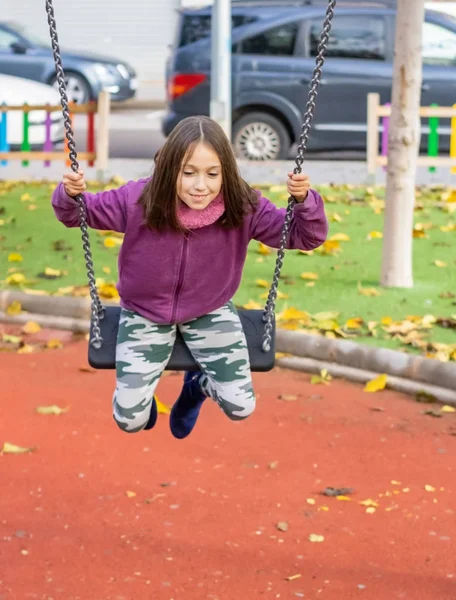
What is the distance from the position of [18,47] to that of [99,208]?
18.6m

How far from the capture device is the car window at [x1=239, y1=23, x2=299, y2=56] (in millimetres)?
15875

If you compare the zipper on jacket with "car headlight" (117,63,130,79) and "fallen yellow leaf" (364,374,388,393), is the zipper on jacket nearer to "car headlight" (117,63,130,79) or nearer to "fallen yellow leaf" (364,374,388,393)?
"fallen yellow leaf" (364,374,388,393)

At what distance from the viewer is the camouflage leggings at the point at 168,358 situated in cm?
416

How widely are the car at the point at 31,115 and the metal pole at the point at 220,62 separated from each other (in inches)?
95.1

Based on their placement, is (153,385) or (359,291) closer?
(153,385)

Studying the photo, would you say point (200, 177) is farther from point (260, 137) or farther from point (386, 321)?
point (260, 137)

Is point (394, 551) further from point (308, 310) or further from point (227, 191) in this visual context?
point (308, 310)

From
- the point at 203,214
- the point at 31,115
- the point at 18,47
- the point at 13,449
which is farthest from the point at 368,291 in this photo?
the point at 18,47

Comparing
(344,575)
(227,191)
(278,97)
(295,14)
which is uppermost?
(295,14)

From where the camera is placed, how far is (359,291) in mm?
8469

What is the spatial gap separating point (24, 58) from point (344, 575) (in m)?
18.5

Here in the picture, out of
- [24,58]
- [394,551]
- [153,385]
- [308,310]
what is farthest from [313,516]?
[24,58]

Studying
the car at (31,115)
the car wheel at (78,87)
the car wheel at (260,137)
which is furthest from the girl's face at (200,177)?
Result: the car wheel at (78,87)

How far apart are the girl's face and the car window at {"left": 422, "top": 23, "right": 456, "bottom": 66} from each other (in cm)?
1250
